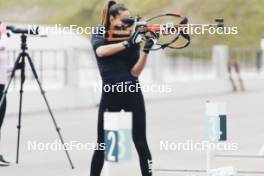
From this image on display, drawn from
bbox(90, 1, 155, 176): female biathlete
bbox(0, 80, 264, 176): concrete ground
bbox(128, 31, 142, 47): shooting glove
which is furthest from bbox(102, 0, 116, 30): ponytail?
bbox(0, 80, 264, 176): concrete ground

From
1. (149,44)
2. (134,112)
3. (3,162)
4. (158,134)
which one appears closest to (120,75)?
(134,112)

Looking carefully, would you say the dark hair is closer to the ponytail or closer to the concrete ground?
the ponytail

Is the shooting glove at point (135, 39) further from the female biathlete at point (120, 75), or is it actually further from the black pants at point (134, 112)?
the black pants at point (134, 112)

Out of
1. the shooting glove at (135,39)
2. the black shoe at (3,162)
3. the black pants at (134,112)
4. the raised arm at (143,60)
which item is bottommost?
the black shoe at (3,162)

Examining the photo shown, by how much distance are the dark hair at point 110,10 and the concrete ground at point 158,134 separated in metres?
2.60

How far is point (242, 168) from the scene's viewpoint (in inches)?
443

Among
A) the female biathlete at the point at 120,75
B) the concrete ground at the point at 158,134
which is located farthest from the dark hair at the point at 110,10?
the concrete ground at the point at 158,134

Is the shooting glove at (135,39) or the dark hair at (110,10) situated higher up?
the dark hair at (110,10)

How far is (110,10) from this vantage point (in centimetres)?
895

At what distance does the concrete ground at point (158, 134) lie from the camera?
38.2ft

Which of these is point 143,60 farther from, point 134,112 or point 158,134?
point 158,134

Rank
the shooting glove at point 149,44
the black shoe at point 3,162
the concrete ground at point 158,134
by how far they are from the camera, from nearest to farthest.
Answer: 1. the shooting glove at point 149,44
2. the concrete ground at point 158,134
3. the black shoe at point 3,162

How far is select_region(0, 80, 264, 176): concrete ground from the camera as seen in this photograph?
459 inches

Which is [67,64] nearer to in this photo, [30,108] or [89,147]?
[30,108]
